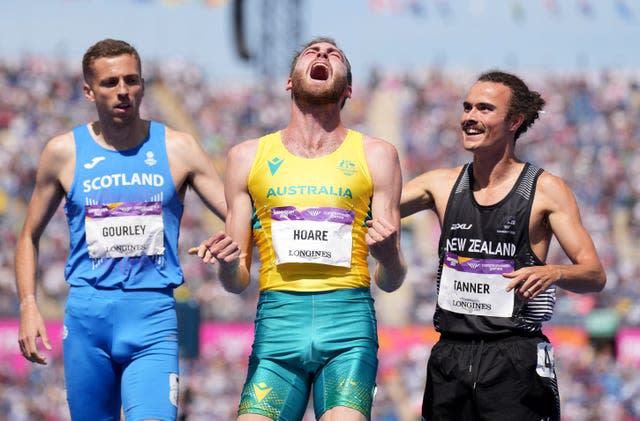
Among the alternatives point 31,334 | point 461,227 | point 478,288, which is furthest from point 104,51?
point 478,288

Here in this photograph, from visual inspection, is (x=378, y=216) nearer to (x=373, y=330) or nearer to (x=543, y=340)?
(x=373, y=330)

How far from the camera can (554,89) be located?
34.1 meters

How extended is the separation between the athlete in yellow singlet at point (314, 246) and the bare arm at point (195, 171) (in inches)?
17.8

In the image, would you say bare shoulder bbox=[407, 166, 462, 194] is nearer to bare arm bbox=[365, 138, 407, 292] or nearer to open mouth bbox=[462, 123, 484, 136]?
open mouth bbox=[462, 123, 484, 136]

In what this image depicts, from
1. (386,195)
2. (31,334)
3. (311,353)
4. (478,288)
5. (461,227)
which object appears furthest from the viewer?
(31,334)

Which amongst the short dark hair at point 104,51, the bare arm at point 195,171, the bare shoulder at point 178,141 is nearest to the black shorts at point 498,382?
the bare arm at point 195,171

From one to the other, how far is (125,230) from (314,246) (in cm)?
111

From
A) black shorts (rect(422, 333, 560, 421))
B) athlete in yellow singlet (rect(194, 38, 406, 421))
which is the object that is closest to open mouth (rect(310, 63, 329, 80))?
athlete in yellow singlet (rect(194, 38, 406, 421))

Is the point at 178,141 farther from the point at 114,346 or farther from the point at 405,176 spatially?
the point at 405,176

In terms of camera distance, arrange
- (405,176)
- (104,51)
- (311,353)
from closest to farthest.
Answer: (311,353) < (104,51) < (405,176)

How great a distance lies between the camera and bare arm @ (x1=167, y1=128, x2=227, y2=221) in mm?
5859

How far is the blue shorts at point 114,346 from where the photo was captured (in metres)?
5.54

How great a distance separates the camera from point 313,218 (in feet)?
17.0

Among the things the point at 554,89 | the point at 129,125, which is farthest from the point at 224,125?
the point at 129,125
